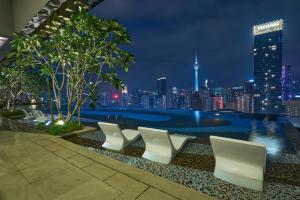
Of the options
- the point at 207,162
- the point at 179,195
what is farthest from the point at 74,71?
the point at 179,195

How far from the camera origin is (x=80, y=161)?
3.78 metres

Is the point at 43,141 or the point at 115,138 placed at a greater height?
the point at 115,138

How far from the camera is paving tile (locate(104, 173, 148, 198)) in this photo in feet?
8.54

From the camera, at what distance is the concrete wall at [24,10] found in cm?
745

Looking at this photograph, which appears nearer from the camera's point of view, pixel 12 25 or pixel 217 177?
pixel 217 177

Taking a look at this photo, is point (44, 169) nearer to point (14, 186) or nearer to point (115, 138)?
point (14, 186)

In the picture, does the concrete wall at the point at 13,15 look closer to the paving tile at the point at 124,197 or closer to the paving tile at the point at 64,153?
the paving tile at the point at 64,153

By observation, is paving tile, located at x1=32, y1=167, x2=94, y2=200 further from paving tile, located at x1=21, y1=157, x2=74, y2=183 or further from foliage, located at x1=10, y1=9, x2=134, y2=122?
foliage, located at x1=10, y1=9, x2=134, y2=122

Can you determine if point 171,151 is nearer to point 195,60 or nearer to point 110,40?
point 110,40

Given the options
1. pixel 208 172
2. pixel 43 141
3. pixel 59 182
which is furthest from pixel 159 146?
pixel 43 141

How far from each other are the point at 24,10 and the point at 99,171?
29.3 ft

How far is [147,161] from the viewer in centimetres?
413

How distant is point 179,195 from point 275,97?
358 feet

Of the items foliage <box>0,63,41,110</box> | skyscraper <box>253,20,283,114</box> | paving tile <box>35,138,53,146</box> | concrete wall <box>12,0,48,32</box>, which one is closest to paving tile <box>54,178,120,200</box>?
paving tile <box>35,138,53,146</box>
